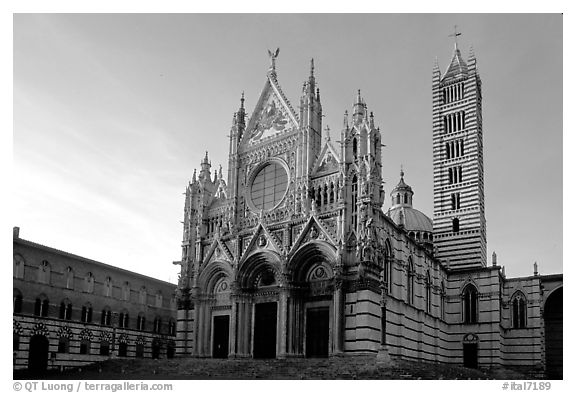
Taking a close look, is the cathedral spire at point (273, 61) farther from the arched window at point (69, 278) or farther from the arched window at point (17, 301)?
the arched window at point (17, 301)

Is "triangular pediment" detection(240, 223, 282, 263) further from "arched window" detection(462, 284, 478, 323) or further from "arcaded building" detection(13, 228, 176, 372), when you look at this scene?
"arched window" detection(462, 284, 478, 323)

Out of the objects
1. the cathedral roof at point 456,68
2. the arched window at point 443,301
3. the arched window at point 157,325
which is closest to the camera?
the arched window at point 443,301

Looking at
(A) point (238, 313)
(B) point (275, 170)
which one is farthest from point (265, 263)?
(B) point (275, 170)

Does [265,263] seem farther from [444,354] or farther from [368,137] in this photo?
[444,354]

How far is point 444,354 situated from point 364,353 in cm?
1776

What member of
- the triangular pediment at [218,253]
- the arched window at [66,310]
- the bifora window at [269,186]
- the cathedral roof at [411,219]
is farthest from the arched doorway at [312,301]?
the cathedral roof at [411,219]

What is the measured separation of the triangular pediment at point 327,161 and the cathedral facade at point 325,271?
0.23 feet

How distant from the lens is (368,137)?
38.5m

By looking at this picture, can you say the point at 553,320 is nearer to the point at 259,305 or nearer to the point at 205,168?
the point at 259,305

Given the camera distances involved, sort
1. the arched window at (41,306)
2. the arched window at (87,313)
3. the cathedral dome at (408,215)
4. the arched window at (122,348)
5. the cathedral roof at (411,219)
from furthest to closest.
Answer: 1. the cathedral roof at (411,219)
2. the cathedral dome at (408,215)
3. the arched window at (122,348)
4. the arched window at (87,313)
5. the arched window at (41,306)

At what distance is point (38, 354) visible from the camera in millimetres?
44188

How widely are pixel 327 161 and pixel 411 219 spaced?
26.3m

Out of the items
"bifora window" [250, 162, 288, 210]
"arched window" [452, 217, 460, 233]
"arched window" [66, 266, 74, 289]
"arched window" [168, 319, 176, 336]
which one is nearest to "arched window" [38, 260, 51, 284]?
"arched window" [66, 266, 74, 289]

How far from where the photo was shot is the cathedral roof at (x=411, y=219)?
63528mm
